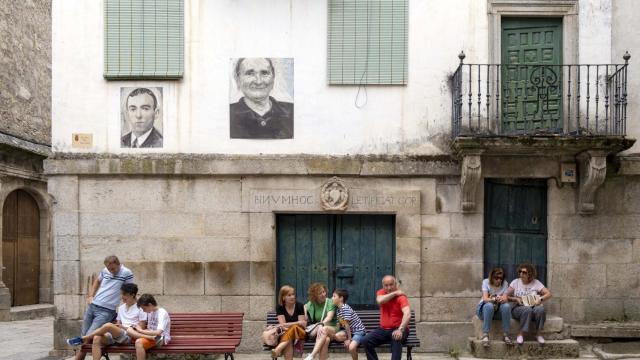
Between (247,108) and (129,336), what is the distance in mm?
4078

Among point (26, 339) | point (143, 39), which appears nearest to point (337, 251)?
point (143, 39)

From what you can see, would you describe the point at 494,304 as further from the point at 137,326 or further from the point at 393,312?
the point at 137,326

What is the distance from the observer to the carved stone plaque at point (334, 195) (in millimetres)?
10922

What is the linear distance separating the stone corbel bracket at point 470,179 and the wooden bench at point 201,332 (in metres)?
4.00

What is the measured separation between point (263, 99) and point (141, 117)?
202 centimetres

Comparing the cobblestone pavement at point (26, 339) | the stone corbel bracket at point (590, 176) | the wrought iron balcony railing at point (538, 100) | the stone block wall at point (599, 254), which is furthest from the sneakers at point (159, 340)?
the stone corbel bracket at point (590, 176)

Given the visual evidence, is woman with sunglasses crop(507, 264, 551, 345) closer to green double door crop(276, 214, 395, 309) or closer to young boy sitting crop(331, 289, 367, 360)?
green double door crop(276, 214, 395, 309)

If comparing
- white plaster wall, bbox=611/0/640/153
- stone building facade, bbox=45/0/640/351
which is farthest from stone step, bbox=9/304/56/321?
white plaster wall, bbox=611/0/640/153

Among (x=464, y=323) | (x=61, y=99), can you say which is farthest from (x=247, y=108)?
(x=464, y=323)

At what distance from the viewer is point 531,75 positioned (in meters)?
10.9

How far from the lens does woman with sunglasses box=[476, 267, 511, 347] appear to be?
10117 mm

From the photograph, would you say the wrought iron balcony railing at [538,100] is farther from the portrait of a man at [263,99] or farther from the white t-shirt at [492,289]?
the portrait of a man at [263,99]

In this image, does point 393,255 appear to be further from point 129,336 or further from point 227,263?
point 129,336

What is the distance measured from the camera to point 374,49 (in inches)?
435
